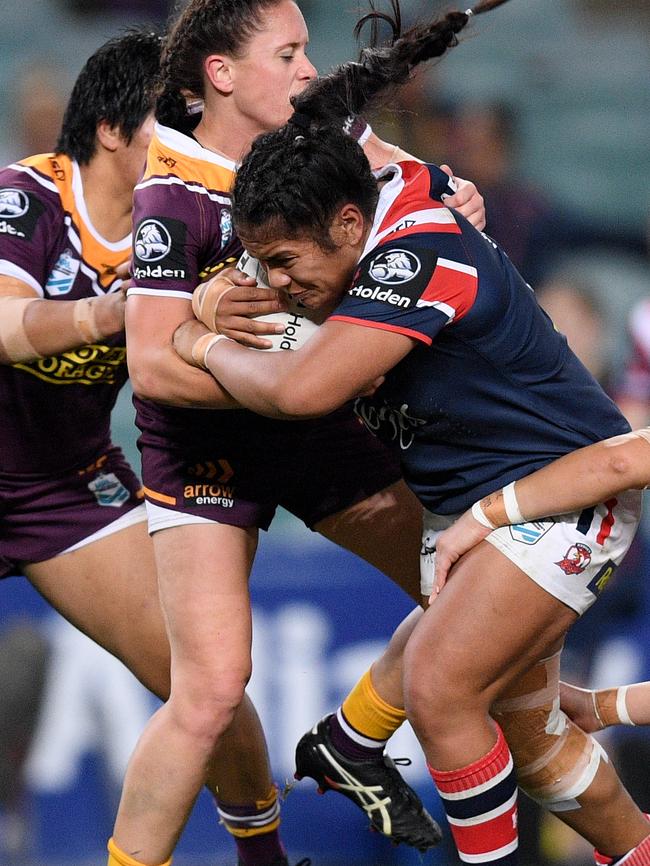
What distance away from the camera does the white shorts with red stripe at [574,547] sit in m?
2.32

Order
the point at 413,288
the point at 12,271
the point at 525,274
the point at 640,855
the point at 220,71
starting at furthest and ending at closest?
the point at 525,274, the point at 12,271, the point at 220,71, the point at 640,855, the point at 413,288

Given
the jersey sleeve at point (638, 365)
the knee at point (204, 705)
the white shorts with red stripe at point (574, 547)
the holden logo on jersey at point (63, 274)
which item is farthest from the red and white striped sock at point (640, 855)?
the jersey sleeve at point (638, 365)

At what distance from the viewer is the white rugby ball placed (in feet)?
7.91

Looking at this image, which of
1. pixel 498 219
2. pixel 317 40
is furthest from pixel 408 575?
pixel 317 40

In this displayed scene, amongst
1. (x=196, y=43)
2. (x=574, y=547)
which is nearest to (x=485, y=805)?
(x=574, y=547)

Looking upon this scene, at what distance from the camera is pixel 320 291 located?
7.56 feet

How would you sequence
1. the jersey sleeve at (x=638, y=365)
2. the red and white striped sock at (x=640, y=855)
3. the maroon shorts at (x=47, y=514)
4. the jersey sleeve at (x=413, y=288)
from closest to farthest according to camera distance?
1. the jersey sleeve at (x=413, y=288)
2. the red and white striped sock at (x=640, y=855)
3. the maroon shorts at (x=47, y=514)
4. the jersey sleeve at (x=638, y=365)

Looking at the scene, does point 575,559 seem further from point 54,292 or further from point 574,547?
point 54,292

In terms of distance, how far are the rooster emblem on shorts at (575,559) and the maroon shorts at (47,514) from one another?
45.3 inches

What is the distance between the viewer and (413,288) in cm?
217

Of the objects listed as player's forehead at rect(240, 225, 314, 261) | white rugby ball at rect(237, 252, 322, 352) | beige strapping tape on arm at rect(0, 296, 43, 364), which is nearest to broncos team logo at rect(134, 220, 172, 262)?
white rugby ball at rect(237, 252, 322, 352)

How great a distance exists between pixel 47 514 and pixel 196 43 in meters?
1.09

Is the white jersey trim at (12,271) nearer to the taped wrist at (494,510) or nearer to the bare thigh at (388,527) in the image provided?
the bare thigh at (388,527)

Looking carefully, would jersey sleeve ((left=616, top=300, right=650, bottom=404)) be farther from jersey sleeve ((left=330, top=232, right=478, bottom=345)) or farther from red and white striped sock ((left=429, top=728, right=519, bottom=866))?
jersey sleeve ((left=330, top=232, right=478, bottom=345))
